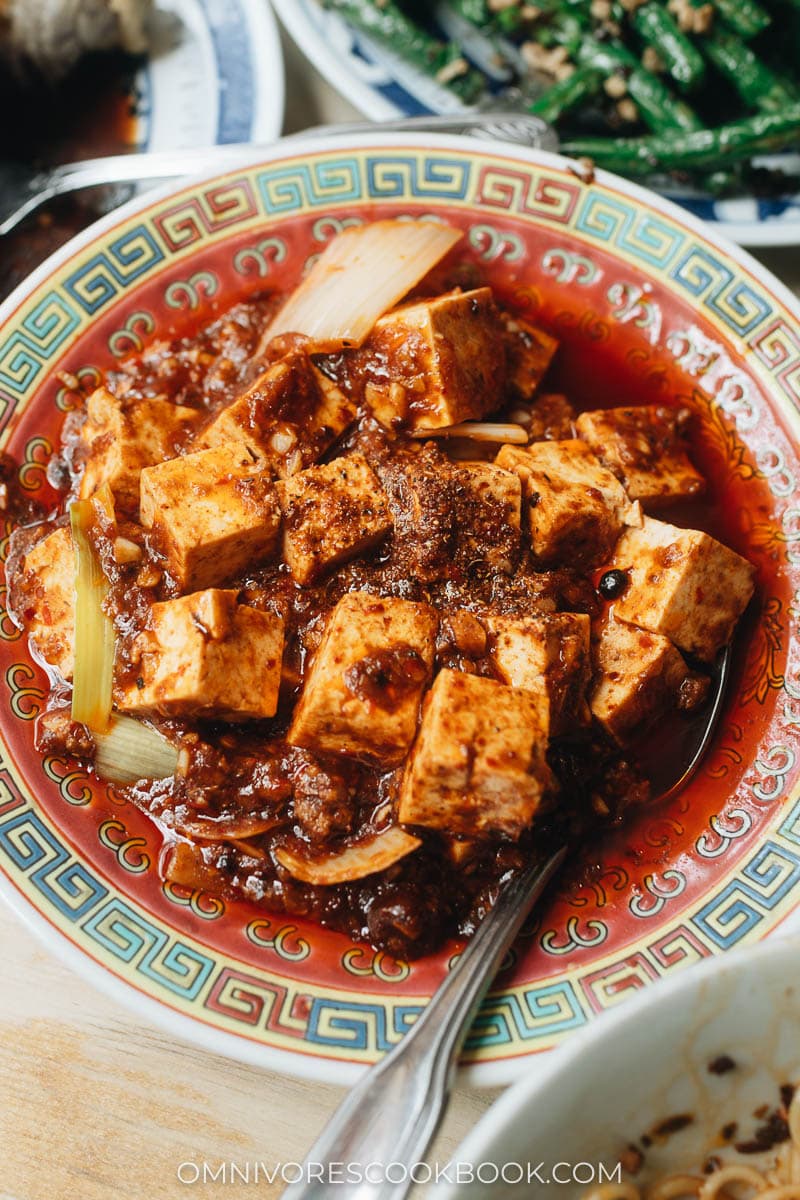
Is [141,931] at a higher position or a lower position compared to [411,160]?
lower

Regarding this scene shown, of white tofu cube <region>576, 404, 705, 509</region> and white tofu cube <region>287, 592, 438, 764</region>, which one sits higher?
white tofu cube <region>576, 404, 705, 509</region>

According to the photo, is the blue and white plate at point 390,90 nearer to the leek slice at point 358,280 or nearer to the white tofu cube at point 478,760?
the leek slice at point 358,280

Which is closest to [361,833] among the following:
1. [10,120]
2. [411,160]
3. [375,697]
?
[375,697]

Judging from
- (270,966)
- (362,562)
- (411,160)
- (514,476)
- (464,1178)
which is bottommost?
(270,966)

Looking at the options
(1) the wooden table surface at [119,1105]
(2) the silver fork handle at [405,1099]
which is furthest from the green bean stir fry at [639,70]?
(1) the wooden table surface at [119,1105]

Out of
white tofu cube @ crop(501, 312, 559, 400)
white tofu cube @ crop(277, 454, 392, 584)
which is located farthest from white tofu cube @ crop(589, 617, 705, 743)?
white tofu cube @ crop(501, 312, 559, 400)

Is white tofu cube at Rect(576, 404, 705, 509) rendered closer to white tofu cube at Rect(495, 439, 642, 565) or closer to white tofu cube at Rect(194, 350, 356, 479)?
white tofu cube at Rect(495, 439, 642, 565)

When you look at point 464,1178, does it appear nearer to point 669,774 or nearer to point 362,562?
point 669,774
